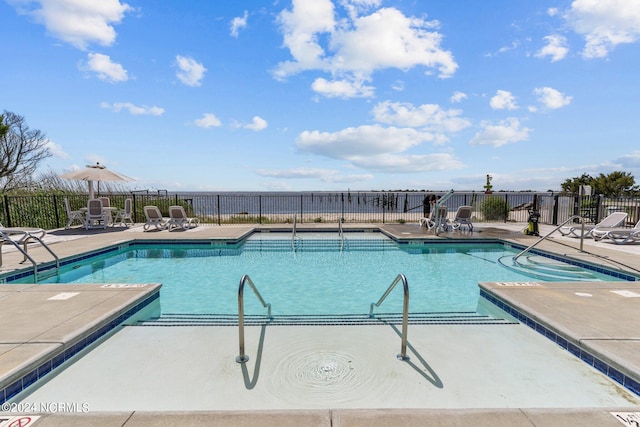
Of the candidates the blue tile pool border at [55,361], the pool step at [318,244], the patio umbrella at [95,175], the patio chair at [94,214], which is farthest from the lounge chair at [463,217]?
the patio chair at [94,214]

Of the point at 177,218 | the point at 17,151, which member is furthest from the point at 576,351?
the point at 17,151

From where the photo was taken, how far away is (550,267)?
21.9ft

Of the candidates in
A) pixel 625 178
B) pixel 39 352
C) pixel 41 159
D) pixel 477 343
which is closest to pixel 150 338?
pixel 39 352

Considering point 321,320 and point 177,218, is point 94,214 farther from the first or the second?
point 321,320

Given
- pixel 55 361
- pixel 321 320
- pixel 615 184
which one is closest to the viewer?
pixel 55 361

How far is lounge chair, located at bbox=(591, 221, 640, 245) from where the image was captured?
8250 mm

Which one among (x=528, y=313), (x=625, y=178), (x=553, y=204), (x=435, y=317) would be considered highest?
(x=625, y=178)

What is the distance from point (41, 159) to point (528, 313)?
27.8 m

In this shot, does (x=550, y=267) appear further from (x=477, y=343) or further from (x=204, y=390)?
(x=204, y=390)

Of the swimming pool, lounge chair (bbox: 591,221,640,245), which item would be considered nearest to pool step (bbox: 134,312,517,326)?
the swimming pool

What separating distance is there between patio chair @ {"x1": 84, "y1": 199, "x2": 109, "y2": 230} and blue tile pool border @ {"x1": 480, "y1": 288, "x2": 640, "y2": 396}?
12.4 metres

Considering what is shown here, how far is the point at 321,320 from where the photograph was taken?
3816 mm

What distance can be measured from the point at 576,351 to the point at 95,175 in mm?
13381

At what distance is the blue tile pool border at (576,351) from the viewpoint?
2392 mm
